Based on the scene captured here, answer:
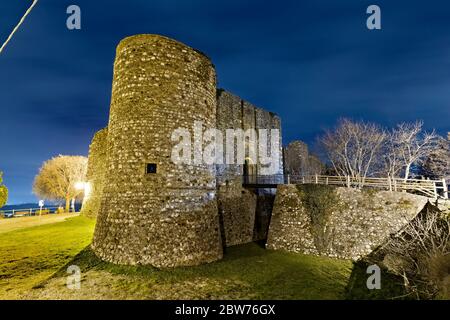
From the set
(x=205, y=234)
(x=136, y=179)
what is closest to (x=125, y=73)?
(x=136, y=179)

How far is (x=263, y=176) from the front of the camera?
1639 centimetres

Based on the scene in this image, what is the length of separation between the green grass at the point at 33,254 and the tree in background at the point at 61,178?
18362 millimetres

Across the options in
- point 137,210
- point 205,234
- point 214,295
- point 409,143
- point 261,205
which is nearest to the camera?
point 214,295

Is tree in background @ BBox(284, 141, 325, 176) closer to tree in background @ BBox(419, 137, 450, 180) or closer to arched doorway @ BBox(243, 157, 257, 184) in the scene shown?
arched doorway @ BBox(243, 157, 257, 184)

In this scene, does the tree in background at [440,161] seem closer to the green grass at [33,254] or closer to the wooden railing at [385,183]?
the wooden railing at [385,183]

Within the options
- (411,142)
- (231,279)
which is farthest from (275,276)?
(411,142)

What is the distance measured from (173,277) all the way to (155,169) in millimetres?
3743

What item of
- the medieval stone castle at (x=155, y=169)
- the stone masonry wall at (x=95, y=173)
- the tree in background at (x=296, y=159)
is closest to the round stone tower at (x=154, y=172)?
the medieval stone castle at (x=155, y=169)

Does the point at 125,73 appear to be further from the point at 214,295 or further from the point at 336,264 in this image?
the point at 336,264

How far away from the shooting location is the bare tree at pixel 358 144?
66.7 ft

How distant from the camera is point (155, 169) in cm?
897

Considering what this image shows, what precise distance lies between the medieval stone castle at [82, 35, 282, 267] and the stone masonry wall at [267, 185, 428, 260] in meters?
4.44

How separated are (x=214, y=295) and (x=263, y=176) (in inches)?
414

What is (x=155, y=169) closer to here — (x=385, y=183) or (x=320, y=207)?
(x=320, y=207)
